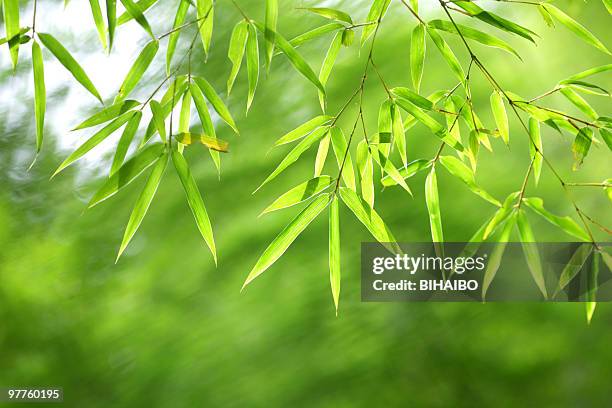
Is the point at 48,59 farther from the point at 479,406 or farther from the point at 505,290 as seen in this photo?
the point at 479,406

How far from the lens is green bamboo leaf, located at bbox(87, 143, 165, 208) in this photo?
0.53 m

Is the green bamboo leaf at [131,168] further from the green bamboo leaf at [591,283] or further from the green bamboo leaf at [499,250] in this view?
the green bamboo leaf at [591,283]

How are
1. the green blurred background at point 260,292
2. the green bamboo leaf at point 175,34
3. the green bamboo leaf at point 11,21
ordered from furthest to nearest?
the green blurred background at point 260,292
the green bamboo leaf at point 175,34
the green bamboo leaf at point 11,21

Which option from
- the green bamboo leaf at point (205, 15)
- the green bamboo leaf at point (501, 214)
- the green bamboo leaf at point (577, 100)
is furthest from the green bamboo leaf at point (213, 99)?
the green bamboo leaf at point (577, 100)

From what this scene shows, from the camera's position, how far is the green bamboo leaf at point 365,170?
0.63m

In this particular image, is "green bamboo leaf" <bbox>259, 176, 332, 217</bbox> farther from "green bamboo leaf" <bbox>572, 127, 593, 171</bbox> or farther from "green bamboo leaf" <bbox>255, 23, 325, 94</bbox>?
"green bamboo leaf" <bbox>572, 127, 593, 171</bbox>

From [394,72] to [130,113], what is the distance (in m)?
1.33

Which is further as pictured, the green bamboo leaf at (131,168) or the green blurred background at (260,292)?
the green blurred background at (260,292)

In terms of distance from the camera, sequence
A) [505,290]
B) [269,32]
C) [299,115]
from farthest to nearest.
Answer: [299,115] < [505,290] < [269,32]

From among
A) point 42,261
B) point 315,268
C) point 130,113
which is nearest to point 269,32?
point 130,113

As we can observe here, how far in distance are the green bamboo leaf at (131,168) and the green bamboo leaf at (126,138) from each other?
17 mm

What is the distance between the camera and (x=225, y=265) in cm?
172

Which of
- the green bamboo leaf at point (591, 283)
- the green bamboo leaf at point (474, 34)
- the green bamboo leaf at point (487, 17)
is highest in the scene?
the green bamboo leaf at point (474, 34)

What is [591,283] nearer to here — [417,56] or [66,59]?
[417,56]
